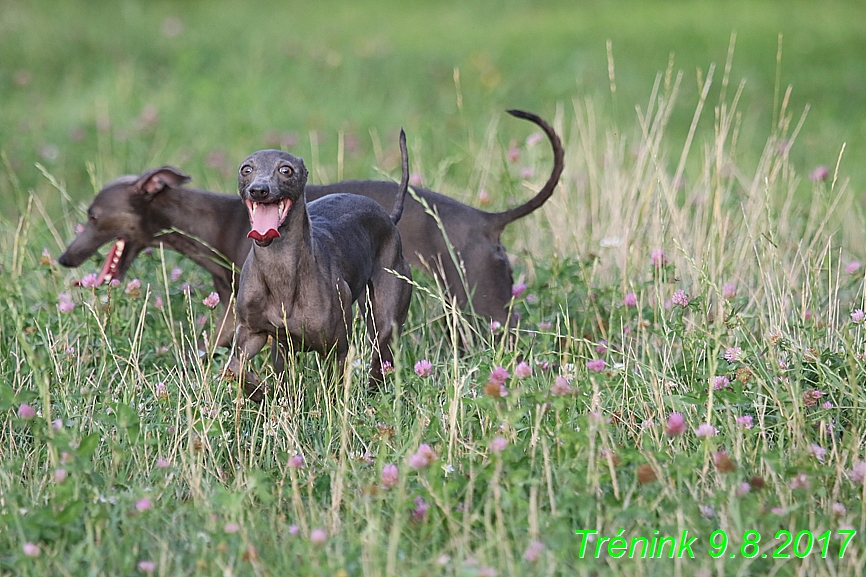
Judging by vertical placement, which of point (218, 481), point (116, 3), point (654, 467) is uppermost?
point (116, 3)

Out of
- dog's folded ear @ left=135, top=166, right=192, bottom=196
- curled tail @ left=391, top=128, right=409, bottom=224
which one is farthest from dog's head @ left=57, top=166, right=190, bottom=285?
curled tail @ left=391, top=128, right=409, bottom=224

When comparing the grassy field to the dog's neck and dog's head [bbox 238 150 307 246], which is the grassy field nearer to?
the dog's neck

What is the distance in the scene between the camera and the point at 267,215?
3445 mm

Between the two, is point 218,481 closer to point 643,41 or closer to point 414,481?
point 414,481

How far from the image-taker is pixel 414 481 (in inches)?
118

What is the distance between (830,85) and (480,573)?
9.30 m

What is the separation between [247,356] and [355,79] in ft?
20.8

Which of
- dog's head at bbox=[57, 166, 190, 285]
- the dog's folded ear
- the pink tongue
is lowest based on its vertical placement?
dog's head at bbox=[57, 166, 190, 285]

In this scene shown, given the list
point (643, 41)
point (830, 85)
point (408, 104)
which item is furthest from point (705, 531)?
point (643, 41)

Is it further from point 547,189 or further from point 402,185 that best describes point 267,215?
point 547,189

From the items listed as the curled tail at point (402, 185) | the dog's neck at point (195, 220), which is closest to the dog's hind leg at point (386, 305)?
the curled tail at point (402, 185)

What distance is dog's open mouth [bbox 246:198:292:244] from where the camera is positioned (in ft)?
11.2

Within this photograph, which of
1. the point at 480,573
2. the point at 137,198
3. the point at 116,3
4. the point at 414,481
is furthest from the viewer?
the point at 116,3

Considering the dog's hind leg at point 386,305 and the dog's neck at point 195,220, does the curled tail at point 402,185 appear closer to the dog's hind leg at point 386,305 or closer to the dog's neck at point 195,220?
the dog's hind leg at point 386,305
